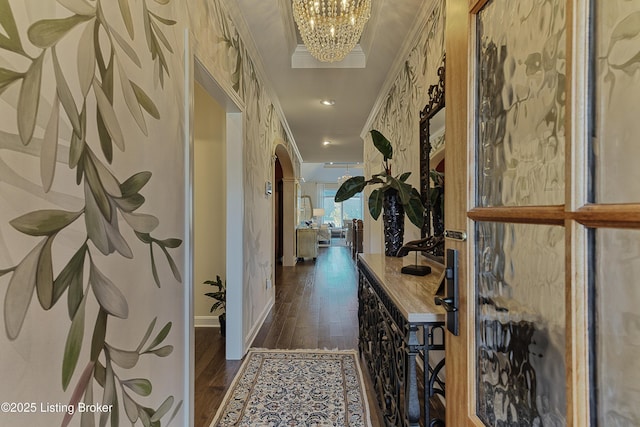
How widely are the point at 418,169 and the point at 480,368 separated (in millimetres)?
1841

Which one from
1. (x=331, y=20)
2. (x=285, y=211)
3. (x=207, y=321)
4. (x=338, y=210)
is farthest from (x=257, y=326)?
(x=338, y=210)

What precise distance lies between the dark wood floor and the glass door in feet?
4.40

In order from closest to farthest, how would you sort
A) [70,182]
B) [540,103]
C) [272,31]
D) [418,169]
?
[540,103] < [70,182] < [418,169] < [272,31]

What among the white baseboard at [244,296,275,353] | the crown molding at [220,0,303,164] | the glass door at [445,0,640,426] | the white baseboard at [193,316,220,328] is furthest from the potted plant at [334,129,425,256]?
the white baseboard at [193,316,220,328]

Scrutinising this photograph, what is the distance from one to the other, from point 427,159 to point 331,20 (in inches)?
44.6

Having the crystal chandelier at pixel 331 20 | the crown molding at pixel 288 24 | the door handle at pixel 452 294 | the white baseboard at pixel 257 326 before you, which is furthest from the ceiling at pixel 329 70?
the white baseboard at pixel 257 326

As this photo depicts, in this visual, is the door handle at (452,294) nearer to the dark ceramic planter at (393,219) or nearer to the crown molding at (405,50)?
the dark ceramic planter at (393,219)

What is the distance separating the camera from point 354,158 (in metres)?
9.05

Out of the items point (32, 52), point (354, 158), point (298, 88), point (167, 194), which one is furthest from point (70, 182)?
point (354, 158)

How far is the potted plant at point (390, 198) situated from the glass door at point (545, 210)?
90 centimetres

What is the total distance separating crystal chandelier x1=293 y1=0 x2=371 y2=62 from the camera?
196 cm

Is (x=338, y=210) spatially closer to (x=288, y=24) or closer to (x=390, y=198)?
(x=288, y=24)

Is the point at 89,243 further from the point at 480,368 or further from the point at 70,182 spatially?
the point at 480,368

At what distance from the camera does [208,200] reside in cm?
334
